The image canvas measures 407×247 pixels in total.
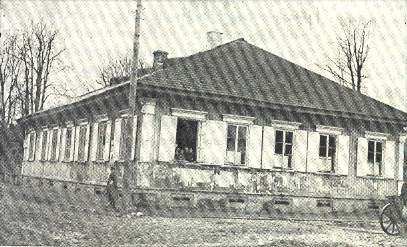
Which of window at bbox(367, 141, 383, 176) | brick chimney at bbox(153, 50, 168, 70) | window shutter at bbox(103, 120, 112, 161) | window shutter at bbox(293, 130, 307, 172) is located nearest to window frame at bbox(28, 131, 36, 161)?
window shutter at bbox(103, 120, 112, 161)

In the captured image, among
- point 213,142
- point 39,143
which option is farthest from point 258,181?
point 39,143

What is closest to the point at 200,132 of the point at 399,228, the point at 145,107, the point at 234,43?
the point at 145,107

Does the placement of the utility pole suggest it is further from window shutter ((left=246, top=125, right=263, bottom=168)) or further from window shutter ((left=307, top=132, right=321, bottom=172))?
window shutter ((left=307, top=132, right=321, bottom=172))

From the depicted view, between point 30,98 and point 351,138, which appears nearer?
point 351,138

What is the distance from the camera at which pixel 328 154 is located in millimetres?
22766

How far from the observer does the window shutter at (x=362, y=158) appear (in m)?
23.2

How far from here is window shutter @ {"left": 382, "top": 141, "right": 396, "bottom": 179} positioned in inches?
938

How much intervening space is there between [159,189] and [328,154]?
26.3 feet

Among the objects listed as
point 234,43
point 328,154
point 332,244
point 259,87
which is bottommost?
point 332,244

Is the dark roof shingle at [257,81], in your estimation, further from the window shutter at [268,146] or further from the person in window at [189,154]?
the person in window at [189,154]

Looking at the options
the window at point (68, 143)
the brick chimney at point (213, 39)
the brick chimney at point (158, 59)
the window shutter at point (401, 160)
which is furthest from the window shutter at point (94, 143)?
the window shutter at point (401, 160)

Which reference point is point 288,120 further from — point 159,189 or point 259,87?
point 159,189

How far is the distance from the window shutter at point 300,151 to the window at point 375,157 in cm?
359

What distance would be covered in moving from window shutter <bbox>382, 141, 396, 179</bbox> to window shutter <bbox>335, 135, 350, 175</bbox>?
2.08 metres
